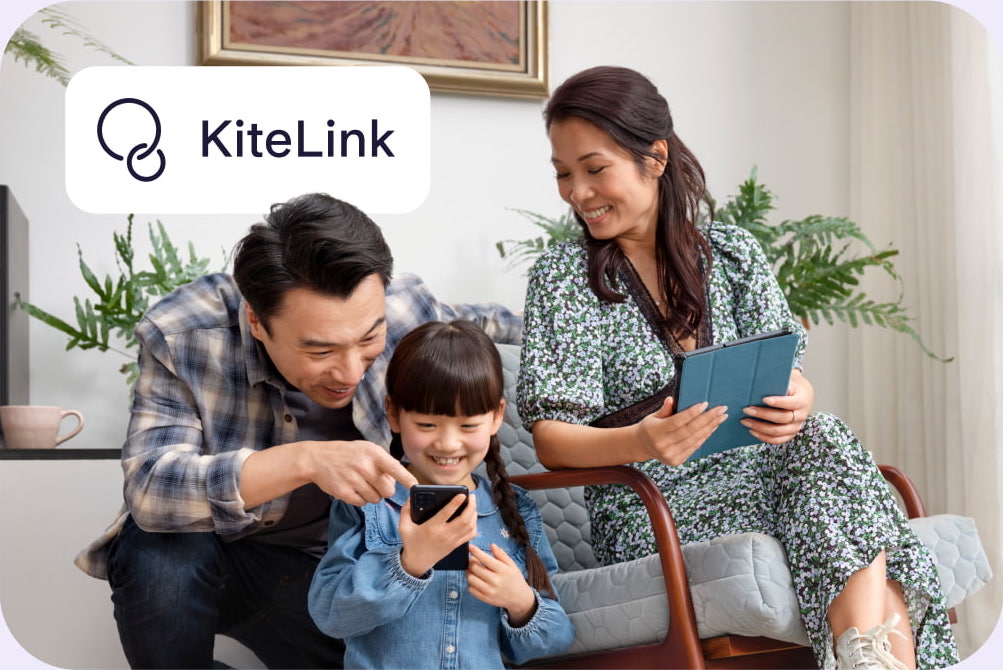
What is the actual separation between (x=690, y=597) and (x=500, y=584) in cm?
25

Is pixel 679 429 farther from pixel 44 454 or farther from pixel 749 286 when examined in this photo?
pixel 44 454

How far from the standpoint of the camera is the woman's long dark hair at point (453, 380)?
1423 mm

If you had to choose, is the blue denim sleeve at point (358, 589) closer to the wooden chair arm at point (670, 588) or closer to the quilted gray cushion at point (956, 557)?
the wooden chair arm at point (670, 588)

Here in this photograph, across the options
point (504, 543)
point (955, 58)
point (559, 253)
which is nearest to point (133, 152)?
point (559, 253)

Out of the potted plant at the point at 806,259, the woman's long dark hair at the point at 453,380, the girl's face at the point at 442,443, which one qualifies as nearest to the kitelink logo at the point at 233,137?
the potted plant at the point at 806,259

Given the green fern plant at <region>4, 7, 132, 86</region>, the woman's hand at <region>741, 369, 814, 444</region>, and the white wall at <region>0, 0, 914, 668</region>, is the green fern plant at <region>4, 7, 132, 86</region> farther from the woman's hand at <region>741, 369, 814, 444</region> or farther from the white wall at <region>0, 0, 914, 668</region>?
the woman's hand at <region>741, 369, 814, 444</region>

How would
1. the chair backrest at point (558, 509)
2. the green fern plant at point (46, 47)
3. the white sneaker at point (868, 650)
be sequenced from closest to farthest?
the white sneaker at point (868, 650) < the chair backrest at point (558, 509) < the green fern plant at point (46, 47)

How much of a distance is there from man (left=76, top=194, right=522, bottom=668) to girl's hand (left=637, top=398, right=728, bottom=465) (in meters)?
0.35

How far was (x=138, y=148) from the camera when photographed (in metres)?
1.99

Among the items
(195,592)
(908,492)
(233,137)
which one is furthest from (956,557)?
(233,137)

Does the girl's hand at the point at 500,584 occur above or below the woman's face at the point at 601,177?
below

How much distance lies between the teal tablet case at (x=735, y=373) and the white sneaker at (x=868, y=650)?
32 centimetres

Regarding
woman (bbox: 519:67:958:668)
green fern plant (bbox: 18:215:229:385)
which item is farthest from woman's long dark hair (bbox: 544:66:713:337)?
green fern plant (bbox: 18:215:229:385)

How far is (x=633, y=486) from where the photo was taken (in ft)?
4.50
